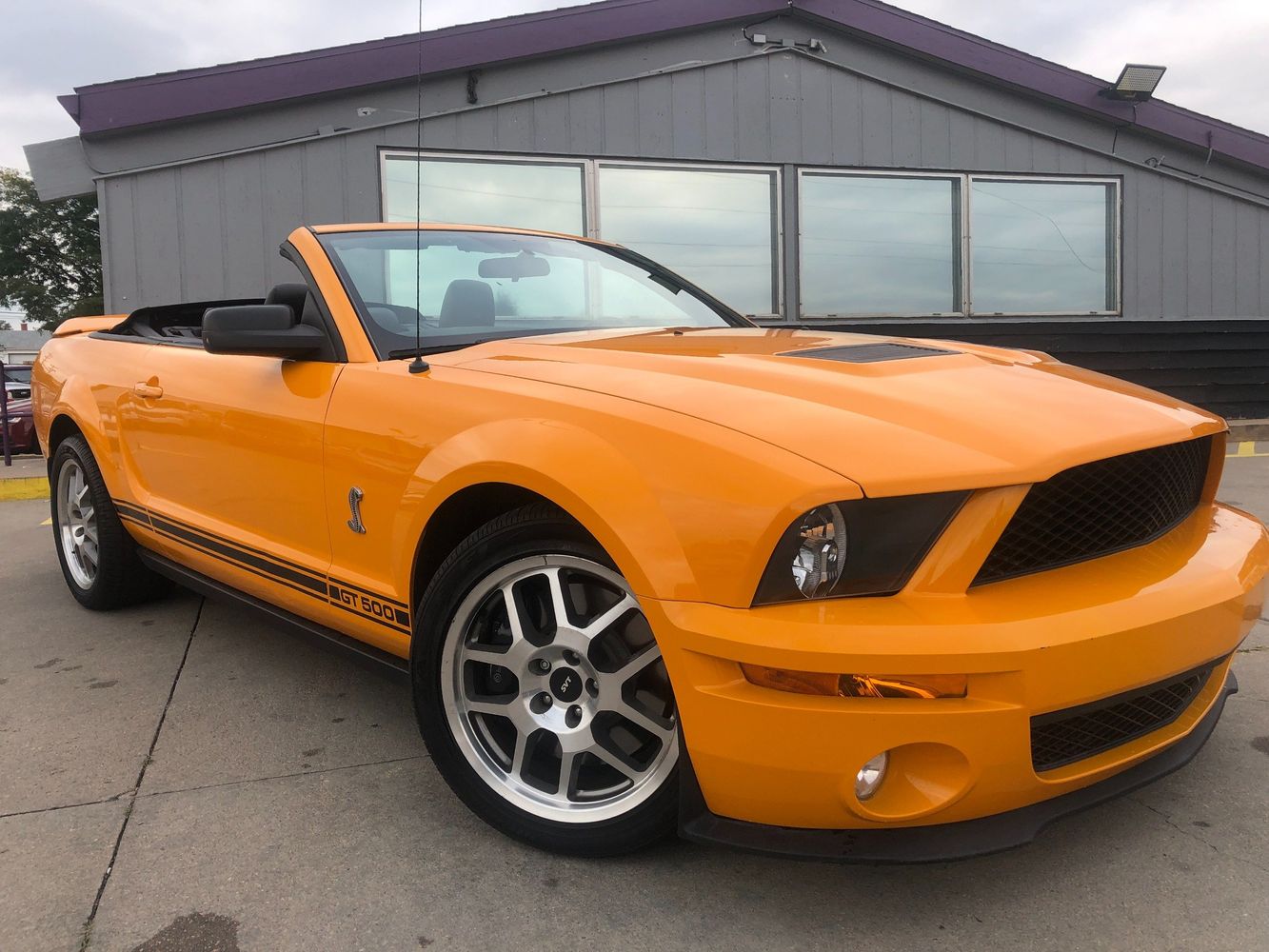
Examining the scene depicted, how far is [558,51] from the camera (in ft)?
24.8

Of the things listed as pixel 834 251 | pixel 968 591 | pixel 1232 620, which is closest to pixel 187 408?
pixel 968 591

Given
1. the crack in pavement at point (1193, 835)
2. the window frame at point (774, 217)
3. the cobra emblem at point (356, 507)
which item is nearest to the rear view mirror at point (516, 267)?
the cobra emblem at point (356, 507)

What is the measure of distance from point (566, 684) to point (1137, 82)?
29.8 ft

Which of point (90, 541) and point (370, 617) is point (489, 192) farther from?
point (370, 617)

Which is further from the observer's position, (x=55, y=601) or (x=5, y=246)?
(x=5, y=246)

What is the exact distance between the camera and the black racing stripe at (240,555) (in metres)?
2.52

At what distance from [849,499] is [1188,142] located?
9.55m

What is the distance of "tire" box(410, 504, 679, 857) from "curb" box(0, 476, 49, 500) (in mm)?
6781

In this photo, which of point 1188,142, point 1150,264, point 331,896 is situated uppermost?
point 1188,142

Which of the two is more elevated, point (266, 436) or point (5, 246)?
point (5, 246)

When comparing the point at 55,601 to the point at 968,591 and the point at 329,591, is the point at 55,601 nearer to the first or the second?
the point at 329,591

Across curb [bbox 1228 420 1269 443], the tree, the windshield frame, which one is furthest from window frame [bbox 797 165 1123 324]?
the tree

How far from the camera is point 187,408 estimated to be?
117 inches

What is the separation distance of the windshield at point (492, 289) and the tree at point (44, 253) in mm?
43573
